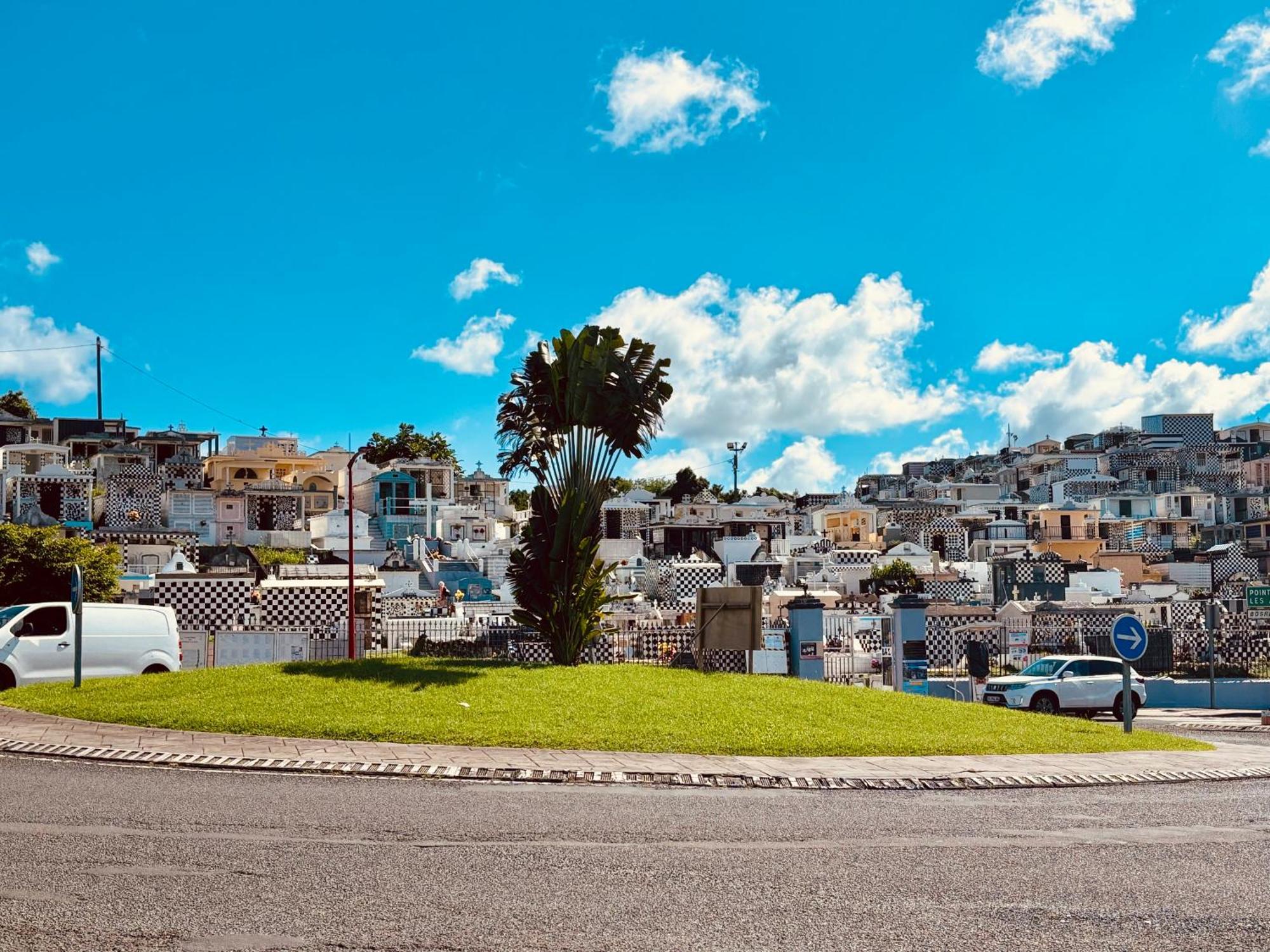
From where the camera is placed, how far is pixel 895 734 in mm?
16500

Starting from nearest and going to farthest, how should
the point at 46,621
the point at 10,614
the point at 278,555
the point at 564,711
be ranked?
the point at 564,711 < the point at 46,621 < the point at 10,614 < the point at 278,555

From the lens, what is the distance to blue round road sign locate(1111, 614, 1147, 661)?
16.6 metres

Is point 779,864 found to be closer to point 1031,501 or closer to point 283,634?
point 283,634

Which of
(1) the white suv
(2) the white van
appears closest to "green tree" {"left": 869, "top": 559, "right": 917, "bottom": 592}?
(1) the white suv

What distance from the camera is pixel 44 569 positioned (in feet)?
116

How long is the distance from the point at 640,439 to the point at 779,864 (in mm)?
13420

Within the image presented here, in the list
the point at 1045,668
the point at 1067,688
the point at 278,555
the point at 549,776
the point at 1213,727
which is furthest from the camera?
the point at 278,555

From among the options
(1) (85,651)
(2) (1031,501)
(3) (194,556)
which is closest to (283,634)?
(1) (85,651)

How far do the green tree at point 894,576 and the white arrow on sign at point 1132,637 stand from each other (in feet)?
129

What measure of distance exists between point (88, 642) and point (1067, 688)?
18.8 meters

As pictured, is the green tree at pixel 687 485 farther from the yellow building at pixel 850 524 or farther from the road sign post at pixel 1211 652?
the road sign post at pixel 1211 652

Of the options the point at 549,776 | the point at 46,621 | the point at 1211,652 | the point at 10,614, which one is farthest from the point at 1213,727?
the point at 10,614

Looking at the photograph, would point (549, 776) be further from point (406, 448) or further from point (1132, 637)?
point (406, 448)

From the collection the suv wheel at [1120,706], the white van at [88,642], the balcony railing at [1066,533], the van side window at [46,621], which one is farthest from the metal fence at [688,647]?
the balcony railing at [1066,533]
